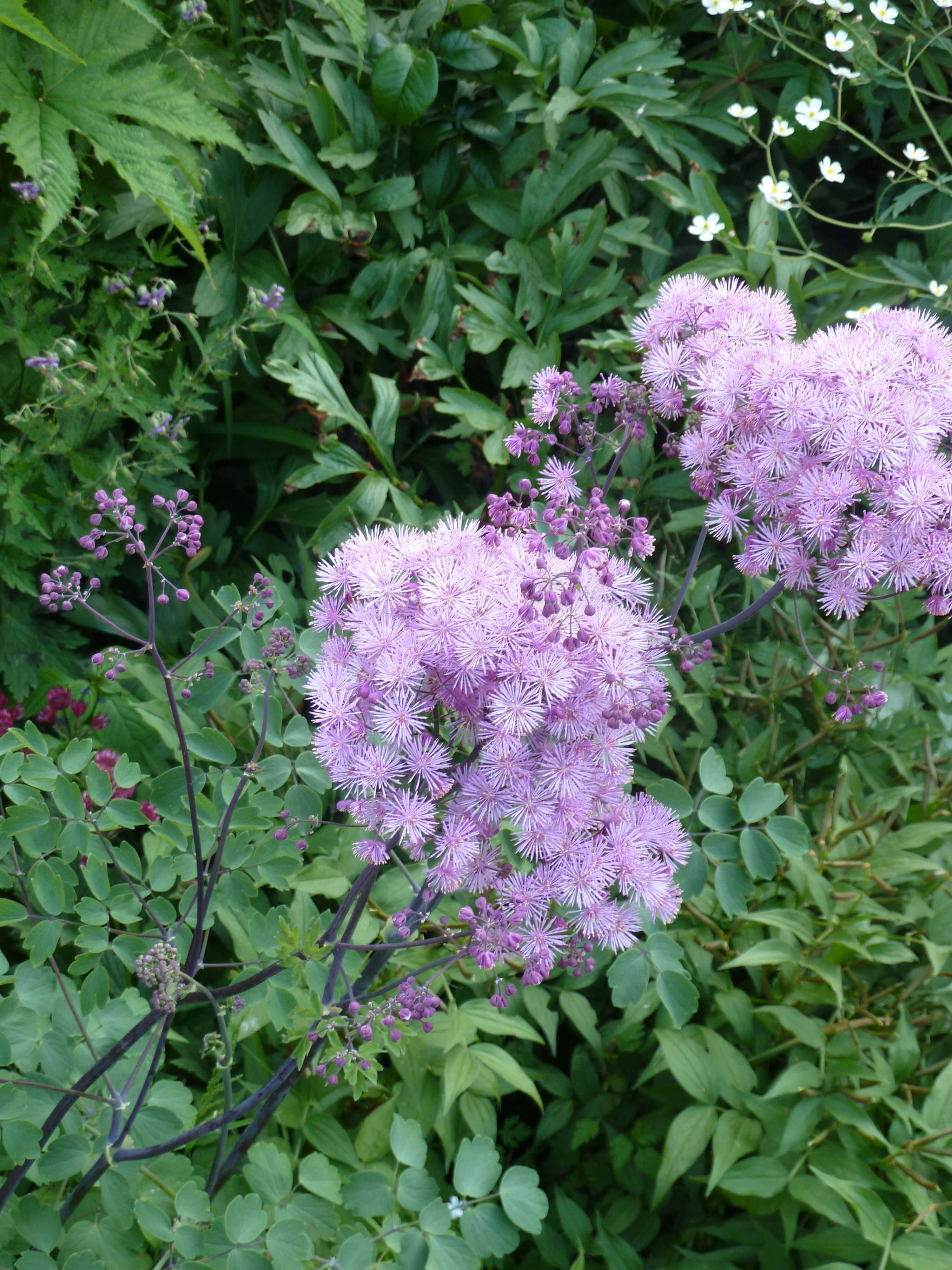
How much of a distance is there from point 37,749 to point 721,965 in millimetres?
808

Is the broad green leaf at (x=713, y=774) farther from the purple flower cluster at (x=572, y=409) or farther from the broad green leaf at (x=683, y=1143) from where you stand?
the broad green leaf at (x=683, y=1143)

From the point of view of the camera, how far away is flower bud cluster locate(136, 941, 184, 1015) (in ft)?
2.46

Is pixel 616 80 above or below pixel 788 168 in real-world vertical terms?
above

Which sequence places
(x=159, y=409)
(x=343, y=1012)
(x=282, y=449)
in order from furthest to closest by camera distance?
(x=282, y=449), (x=159, y=409), (x=343, y=1012)

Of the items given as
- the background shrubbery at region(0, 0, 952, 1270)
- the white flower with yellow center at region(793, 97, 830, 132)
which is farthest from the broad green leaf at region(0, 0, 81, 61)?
the white flower with yellow center at region(793, 97, 830, 132)

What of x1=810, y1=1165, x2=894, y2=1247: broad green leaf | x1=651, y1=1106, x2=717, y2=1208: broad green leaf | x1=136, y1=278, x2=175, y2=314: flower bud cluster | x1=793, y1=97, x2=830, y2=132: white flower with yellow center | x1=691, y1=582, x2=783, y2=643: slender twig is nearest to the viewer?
x1=691, y1=582, x2=783, y2=643: slender twig

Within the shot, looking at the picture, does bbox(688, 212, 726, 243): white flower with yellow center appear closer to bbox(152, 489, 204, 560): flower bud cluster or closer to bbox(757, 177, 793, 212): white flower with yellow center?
bbox(757, 177, 793, 212): white flower with yellow center

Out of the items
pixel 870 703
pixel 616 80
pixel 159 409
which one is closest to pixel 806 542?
pixel 870 703

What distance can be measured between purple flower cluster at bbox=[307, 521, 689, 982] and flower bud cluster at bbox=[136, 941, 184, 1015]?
0.57ft

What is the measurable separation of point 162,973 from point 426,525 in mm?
940

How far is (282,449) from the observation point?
1.83 metres

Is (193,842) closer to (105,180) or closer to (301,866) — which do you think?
(301,866)

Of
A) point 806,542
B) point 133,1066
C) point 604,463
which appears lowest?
point 133,1066

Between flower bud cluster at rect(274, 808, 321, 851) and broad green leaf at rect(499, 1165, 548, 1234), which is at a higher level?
flower bud cluster at rect(274, 808, 321, 851)
